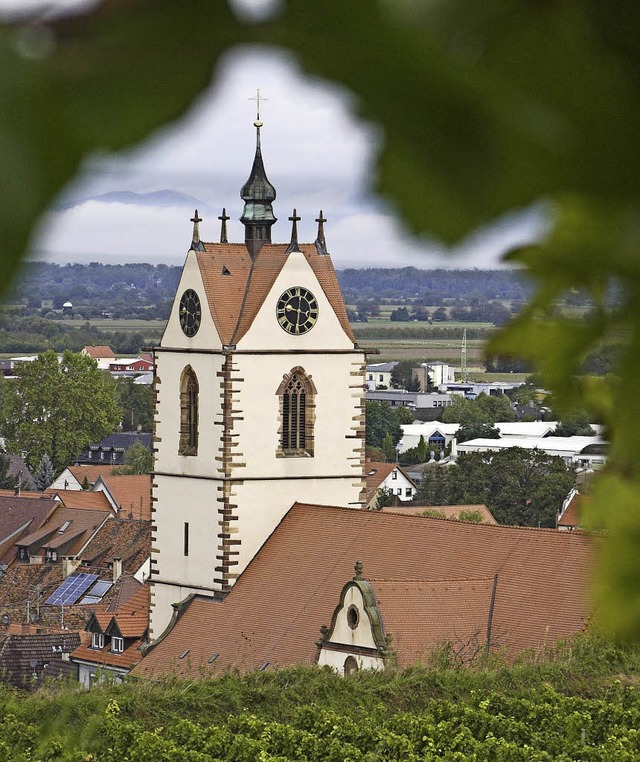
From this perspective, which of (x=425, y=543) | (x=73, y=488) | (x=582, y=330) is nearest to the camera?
(x=582, y=330)

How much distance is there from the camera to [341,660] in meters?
19.9

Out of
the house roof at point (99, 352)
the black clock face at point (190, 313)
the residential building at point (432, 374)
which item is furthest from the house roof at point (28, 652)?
the house roof at point (99, 352)

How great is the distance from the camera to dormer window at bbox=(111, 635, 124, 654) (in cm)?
2625

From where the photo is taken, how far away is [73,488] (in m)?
70.1

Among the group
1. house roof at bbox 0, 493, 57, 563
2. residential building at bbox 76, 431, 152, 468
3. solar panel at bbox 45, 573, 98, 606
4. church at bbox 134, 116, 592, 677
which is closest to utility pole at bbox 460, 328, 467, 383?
church at bbox 134, 116, 592, 677

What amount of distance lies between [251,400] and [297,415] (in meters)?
0.81

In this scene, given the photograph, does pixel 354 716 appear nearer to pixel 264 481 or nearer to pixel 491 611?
pixel 491 611

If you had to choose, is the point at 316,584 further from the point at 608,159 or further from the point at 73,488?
the point at 73,488

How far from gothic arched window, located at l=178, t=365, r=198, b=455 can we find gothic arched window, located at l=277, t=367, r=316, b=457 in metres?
1.47

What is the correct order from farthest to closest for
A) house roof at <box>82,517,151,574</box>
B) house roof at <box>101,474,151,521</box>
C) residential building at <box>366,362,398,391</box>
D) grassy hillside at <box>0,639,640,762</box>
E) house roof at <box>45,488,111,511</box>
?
house roof at <box>101,474,151,521</box>
house roof at <box>45,488,111,511</box>
house roof at <box>82,517,151,574</box>
grassy hillside at <box>0,639,640,762</box>
residential building at <box>366,362,398,391</box>

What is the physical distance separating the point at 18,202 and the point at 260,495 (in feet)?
76.0

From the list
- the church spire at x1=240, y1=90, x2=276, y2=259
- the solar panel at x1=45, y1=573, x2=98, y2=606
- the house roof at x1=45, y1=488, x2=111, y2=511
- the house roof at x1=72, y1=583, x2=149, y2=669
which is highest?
the church spire at x1=240, y1=90, x2=276, y2=259

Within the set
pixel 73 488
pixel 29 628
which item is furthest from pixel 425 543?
pixel 73 488

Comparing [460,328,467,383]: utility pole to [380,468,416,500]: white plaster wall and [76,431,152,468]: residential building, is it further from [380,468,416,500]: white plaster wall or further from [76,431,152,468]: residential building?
[76,431,152,468]: residential building
